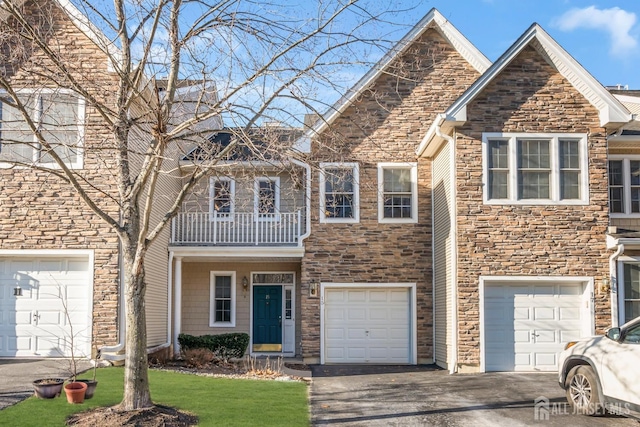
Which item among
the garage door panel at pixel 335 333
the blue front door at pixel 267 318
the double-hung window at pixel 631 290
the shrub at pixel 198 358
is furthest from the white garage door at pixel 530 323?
the blue front door at pixel 267 318

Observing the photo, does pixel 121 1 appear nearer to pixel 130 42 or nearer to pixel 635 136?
pixel 130 42

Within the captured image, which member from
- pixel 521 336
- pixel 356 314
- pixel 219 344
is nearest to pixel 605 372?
pixel 521 336

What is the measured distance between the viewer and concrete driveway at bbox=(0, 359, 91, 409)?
11.0 m

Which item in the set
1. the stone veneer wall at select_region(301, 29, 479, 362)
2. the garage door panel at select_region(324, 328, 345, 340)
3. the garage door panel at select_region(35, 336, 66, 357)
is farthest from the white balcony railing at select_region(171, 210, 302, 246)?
the garage door panel at select_region(35, 336, 66, 357)

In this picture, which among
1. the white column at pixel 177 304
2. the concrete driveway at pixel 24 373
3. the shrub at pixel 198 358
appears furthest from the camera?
the white column at pixel 177 304

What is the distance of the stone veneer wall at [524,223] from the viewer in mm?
15539

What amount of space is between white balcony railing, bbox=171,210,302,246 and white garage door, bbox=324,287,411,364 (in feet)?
6.99

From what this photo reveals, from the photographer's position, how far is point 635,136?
17.6 m

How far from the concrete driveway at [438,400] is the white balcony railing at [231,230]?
14.2 ft

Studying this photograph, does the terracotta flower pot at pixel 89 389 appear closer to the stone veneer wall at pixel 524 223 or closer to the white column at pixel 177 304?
the white column at pixel 177 304

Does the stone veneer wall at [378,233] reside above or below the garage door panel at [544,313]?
above

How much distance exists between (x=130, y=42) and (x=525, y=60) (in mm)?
9605

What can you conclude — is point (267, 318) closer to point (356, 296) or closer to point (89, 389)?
point (356, 296)

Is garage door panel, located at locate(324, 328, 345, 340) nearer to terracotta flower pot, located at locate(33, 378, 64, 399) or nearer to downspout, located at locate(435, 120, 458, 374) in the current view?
downspout, located at locate(435, 120, 458, 374)
